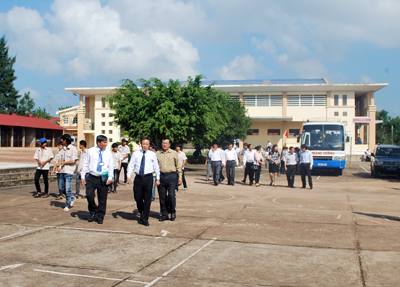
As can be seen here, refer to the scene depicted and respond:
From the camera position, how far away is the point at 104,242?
6.29 m

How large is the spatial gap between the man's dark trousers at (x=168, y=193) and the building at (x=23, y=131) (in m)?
40.1

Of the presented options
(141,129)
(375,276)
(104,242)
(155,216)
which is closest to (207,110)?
(141,129)

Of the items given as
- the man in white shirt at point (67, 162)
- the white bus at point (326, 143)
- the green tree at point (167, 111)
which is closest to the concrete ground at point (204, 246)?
the man in white shirt at point (67, 162)

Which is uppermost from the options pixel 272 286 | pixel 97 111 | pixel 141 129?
pixel 97 111

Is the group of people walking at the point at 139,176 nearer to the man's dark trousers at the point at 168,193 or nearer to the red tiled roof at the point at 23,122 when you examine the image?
the man's dark trousers at the point at 168,193

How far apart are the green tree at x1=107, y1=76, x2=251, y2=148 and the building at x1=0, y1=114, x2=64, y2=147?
85.5ft

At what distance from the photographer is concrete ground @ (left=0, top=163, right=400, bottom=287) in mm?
4625

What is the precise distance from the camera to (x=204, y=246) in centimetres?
607

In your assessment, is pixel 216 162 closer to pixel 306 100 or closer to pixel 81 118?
pixel 306 100

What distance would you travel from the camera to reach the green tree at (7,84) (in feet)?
243

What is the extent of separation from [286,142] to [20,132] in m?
34.3

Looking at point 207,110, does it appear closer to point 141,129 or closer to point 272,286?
point 141,129

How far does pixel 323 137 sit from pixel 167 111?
31.4 ft

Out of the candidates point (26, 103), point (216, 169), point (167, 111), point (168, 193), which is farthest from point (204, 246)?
point (26, 103)
